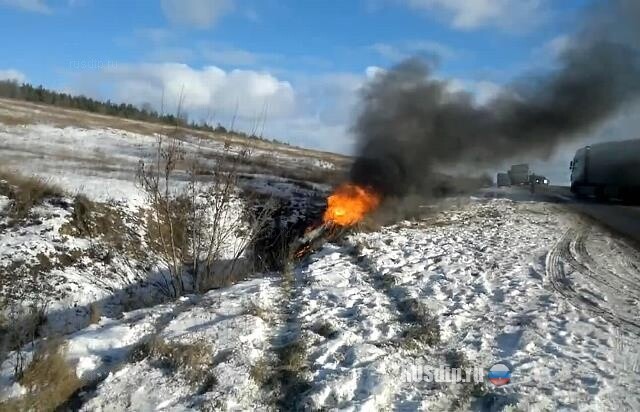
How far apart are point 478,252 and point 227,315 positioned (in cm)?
731

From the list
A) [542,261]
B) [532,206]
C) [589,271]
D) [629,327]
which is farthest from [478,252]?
[532,206]

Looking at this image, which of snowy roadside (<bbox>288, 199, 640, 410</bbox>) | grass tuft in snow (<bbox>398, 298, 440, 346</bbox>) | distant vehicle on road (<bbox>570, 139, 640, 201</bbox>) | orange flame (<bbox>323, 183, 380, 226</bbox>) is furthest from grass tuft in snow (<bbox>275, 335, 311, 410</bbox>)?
distant vehicle on road (<bbox>570, 139, 640, 201</bbox>)

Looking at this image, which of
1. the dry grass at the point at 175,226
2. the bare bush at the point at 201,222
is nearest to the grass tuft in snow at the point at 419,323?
the bare bush at the point at 201,222

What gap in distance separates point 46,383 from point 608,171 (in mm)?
29998

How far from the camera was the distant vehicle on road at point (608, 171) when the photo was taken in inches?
1072

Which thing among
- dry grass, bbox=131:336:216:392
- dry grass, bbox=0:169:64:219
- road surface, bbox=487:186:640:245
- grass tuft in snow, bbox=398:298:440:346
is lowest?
dry grass, bbox=131:336:216:392

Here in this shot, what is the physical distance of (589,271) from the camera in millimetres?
11398

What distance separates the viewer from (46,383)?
6.22 meters

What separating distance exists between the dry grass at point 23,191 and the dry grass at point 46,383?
31.2 feet

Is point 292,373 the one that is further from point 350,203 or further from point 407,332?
point 350,203

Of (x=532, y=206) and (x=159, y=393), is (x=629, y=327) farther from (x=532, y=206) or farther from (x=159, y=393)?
(x=532, y=206)

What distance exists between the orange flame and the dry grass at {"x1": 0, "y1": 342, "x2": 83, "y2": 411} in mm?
10660

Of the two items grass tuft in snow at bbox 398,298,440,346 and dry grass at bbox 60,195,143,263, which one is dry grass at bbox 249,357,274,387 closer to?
grass tuft in snow at bbox 398,298,440,346

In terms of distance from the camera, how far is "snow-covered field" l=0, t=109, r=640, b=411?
614 centimetres
